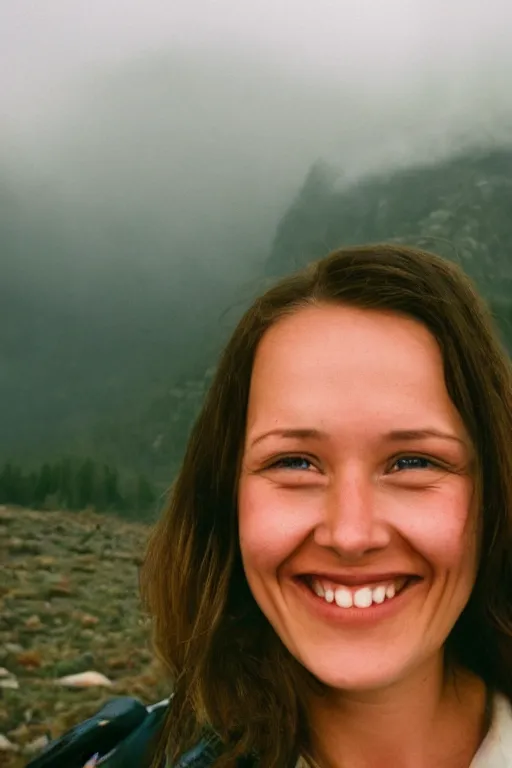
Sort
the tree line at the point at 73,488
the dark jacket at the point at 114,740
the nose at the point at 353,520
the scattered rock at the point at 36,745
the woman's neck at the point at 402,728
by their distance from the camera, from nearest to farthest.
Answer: the nose at the point at 353,520
the woman's neck at the point at 402,728
the dark jacket at the point at 114,740
the scattered rock at the point at 36,745
the tree line at the point at 73,488

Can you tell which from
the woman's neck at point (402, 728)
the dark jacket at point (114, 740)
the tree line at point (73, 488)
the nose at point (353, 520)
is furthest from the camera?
the tree line at point (73, 488)

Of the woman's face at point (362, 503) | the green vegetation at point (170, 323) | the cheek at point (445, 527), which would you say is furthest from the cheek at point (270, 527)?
the green vegetation at point (170, 323)

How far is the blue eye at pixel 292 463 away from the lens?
66 cm

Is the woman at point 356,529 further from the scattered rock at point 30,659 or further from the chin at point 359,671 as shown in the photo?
the scattered rock at point 30,659

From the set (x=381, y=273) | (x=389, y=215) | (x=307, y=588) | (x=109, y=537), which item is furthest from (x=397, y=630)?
(x=389, y=215)

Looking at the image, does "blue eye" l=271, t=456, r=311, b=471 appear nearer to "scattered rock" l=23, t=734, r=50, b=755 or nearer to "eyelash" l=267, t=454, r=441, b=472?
"eyelash" l=267, t=454, r=441, b=472

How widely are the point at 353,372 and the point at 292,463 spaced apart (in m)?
0.11

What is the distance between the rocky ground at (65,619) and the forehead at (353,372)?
79cm

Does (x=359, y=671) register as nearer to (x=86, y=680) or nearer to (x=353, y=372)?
(x=353, y=372)

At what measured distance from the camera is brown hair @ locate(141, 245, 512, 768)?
68 cm

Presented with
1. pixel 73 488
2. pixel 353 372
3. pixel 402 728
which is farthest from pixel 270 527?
pixel 73 488

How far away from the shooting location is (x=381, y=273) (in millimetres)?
697

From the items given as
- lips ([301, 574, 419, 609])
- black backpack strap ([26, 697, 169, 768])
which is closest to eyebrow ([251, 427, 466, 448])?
lips ([301, 574, 419, 609])

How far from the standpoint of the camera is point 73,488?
1358 mm
